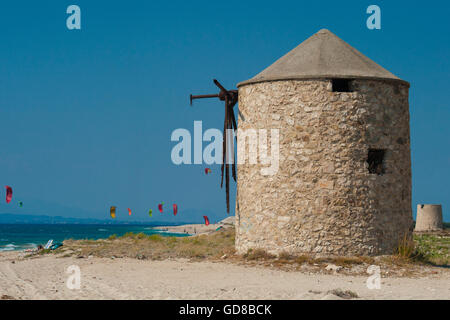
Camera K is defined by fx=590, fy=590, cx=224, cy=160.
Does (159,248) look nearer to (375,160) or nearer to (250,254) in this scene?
(250,254)

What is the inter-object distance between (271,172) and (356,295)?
543 centimetres

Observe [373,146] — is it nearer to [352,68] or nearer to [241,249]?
[352,68]

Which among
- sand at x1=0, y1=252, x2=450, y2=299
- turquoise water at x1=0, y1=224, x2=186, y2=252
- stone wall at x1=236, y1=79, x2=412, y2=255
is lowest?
turquoise water at x1=0, y1=224, x2=186, y2=252

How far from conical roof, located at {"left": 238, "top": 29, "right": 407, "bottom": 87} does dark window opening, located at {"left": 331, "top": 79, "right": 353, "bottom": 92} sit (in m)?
0.30

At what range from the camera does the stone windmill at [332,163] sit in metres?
15.1

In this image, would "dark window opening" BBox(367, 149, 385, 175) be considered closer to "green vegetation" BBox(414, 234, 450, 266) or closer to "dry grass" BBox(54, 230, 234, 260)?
"green vegetation" BBox(414, 234, 450, 266)

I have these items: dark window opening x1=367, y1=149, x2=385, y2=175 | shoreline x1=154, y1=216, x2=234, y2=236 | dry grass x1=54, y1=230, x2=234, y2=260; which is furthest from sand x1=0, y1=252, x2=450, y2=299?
shoreline x1=154, y1=216, x2=234, y2=236

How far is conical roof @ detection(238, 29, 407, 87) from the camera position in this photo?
15508mm

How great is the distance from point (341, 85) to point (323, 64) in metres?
0.75

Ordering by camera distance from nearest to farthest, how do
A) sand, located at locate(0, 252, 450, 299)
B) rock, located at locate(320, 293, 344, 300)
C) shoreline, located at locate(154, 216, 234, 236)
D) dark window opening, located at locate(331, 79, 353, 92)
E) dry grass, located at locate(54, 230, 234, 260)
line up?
rock, located at locate(320, 293, 344, 300), sand, located at locate(0, 252, 450, 299), dark window opening, located at locate(331, 79, 353, 92), dry grass, located at locate(54, 230, 234, 260), shoreline, located at locate(154, 216, 234, 236)

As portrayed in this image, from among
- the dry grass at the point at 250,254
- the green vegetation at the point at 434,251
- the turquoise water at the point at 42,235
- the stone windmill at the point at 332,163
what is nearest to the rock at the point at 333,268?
the dry grass at the point at 250,254

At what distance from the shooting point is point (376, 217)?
1528 centimetres

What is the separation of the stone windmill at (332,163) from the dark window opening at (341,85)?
30 mm

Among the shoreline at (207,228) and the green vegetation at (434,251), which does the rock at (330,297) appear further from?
the shoreline at (207,228)
